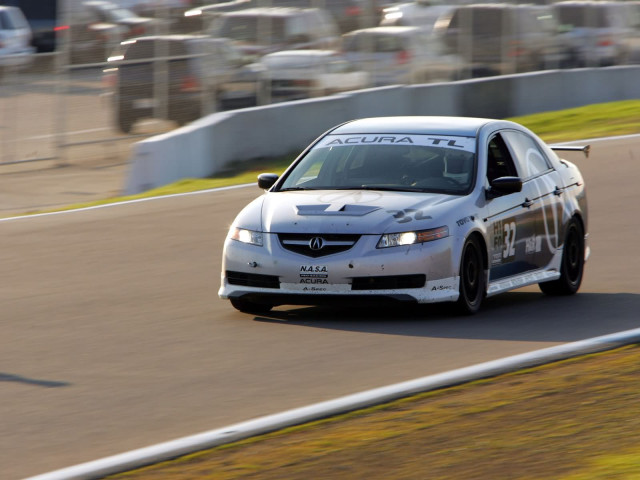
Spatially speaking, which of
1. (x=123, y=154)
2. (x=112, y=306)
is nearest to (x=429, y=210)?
(x=112, y=306)

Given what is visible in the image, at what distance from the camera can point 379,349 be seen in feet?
28.4

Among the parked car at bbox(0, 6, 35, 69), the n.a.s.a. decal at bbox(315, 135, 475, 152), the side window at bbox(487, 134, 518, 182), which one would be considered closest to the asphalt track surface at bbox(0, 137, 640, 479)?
the side window at bbox(487, 134, 518, 182)

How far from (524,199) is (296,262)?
2236 millimetres

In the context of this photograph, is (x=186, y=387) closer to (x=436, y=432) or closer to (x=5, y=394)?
(x=5, y=394)

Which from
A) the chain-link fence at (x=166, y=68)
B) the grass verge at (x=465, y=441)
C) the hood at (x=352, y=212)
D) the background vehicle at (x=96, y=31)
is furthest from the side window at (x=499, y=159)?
the background vehicle at (x=96, y=31)

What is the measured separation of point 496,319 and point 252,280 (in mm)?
1833

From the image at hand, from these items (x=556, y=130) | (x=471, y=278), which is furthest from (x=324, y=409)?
(x=556, y=130)

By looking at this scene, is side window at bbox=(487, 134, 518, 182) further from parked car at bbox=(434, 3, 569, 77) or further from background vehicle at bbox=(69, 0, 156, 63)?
parked car at bbox=(434, 3, 569, 77)

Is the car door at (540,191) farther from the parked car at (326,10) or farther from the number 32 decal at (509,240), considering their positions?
the parked car at (326,10)

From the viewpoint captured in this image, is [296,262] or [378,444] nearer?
[378,444]

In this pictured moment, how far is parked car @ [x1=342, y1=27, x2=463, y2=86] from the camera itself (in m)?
24.5

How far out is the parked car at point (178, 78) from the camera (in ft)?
74.6

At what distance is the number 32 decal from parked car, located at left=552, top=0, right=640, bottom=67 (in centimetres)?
1918

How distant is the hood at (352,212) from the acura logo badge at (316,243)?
59 mm
